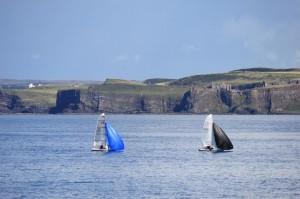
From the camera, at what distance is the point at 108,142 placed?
108 metres

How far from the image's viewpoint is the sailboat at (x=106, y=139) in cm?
10769

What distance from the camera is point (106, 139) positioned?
110 metres

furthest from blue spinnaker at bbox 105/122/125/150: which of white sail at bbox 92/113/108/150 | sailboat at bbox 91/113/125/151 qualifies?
white sail at bbox 92/113/108/150

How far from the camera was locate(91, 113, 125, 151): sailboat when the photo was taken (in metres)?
108

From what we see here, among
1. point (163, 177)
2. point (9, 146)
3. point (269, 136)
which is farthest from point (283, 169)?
point (269, 136)

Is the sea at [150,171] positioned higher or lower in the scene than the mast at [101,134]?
lower

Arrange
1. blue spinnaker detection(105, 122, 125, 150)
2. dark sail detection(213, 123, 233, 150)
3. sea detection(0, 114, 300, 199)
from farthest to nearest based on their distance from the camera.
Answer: dark sail detection(213, 123, 233, 150) → blue spinnaker detection(105, 122, 125, 150) → sea detection(0, 114, 300, 199)

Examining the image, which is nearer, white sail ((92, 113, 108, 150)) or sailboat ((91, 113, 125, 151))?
sailboat ((91, 113, 125, 151))

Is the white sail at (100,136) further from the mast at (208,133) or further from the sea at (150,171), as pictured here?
the mast at (208,133)

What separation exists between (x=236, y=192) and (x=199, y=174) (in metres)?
13.6

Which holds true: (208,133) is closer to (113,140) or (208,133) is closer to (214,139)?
(214,139)

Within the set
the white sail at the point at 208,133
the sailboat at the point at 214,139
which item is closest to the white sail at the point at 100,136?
the sailboat at the point at 214,139

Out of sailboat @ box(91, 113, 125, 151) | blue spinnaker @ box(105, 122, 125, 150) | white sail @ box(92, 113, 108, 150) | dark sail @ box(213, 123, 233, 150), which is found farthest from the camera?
dark sail @ box(213, 123, 233, 150)

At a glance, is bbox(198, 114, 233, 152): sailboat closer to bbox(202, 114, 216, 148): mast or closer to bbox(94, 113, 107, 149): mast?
bbox(202, 114, 216, 148): mast
